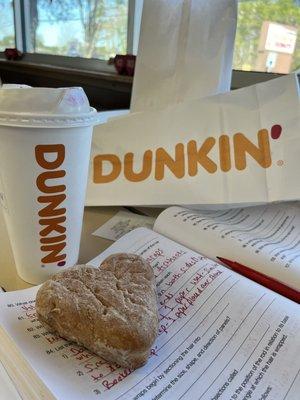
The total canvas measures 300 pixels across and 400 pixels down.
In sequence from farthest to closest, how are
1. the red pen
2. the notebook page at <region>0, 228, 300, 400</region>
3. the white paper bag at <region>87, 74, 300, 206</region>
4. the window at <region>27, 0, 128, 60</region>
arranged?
the window at <region>27, 0, 128, 60</region> → the white paper bag at <region>87, 74, 300, 206</region> → the red pen → the notebook page at <region>0, 228, 300, 400</region>

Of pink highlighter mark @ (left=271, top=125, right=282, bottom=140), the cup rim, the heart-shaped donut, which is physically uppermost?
the cup rim

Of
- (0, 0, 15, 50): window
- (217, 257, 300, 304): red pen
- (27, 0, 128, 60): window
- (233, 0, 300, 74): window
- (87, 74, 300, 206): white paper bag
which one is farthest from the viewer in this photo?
(0, 0, 15, 50): window

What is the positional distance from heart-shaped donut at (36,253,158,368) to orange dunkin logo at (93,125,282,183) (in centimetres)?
27

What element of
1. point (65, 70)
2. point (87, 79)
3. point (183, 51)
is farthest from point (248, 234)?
point (65, 70)

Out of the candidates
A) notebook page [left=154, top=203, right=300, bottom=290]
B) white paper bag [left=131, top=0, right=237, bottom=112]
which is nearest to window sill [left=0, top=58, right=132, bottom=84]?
white paper bag [left=131, top=0, right=237, bottom=112]

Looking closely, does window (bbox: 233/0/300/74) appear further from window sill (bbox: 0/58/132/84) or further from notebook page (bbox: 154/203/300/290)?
notebook page (bbox: 154/203/300/290)

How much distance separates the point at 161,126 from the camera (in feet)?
2.01

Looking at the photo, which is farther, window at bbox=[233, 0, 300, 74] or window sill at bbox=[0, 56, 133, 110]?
window sill at bbox=[0, 56, 133, 110]

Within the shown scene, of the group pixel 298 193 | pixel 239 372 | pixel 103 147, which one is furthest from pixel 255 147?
pixel 239 372

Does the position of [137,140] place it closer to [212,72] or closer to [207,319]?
[212,72]

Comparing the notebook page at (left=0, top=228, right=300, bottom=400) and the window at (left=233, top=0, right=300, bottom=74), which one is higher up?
the window at (left=233, top=0, right=300, bottom=74)

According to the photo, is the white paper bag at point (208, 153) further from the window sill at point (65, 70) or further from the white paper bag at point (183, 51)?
the window sill at point (65, 70)

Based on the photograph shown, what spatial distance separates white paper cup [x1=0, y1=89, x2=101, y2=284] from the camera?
0.35 meters

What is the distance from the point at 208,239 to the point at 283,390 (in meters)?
0.22
